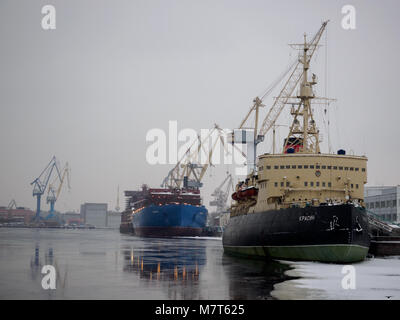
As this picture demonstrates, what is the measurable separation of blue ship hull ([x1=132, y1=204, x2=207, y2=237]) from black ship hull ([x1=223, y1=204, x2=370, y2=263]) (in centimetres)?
9259

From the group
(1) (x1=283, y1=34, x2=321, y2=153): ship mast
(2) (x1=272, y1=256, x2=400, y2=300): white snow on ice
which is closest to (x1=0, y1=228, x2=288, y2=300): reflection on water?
(2) (x1=272, y1=256, x2=400, y2=300): white snow on ice

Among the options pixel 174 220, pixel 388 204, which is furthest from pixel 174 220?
pixel 388 204

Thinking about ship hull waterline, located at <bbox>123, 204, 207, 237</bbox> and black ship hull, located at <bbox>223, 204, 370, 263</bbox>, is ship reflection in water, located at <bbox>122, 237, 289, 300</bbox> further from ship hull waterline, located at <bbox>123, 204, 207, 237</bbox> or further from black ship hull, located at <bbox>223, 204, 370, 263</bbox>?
ship hull waterline, located at <bbox>123, 204, 207, 237</bbox>

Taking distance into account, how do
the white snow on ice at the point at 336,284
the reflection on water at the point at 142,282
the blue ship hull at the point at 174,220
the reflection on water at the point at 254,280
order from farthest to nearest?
the blue ship hull at the point at 174,220 < the reflection on water at the point at 254,280 < the reflection on water at the point at 142,282 < the white snow on ice at the point at 336,284

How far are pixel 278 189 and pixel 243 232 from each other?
27.5 feet

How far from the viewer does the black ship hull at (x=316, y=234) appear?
35281 mm

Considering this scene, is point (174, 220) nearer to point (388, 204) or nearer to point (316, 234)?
point (388, 204)

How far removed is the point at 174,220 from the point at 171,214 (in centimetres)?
190

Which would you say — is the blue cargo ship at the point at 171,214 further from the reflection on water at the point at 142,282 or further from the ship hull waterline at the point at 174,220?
the reflection on water at the point at 142,282

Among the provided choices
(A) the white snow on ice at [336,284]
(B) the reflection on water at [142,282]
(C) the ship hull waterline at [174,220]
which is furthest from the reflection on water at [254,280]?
(C) the ship hull waterline at [174,220]

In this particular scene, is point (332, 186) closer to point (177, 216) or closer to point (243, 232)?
point (243, 232)

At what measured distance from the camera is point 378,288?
24031 millimetres
